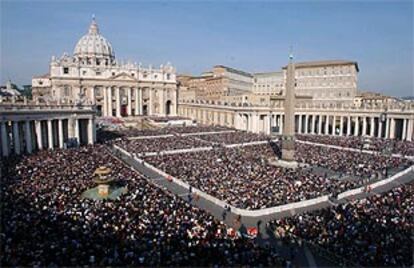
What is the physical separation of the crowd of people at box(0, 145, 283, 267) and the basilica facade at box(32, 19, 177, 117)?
60.3 m

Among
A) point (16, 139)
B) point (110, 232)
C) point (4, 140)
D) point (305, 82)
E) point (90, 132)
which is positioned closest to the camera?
point (110, 232)

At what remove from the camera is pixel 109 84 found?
279ft

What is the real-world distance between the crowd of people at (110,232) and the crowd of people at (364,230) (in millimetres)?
2522

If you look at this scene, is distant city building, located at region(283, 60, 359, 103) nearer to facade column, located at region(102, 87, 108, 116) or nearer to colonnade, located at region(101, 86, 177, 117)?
colonnade, located at region(101, 86, 177, 117)

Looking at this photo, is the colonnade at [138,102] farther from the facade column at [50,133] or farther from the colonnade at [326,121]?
the facade column at [50,133]

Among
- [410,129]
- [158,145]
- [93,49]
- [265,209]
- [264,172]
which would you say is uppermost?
[93,49]

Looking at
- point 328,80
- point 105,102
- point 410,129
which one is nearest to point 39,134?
point 105,102

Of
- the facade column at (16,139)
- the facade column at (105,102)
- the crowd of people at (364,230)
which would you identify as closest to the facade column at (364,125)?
the crowd of people at (364,230)

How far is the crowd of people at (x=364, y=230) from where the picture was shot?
45.1 ft

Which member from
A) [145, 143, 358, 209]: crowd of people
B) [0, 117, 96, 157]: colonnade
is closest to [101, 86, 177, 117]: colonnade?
[0, 117, 96, 157]: colonnade

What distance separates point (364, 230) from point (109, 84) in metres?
78.1

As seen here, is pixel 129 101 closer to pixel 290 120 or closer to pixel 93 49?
pixel 93 49

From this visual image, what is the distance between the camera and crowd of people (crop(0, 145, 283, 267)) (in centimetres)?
1271

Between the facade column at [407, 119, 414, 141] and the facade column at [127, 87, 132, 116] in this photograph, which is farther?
the facade column at [127, 87, 132, 116]
